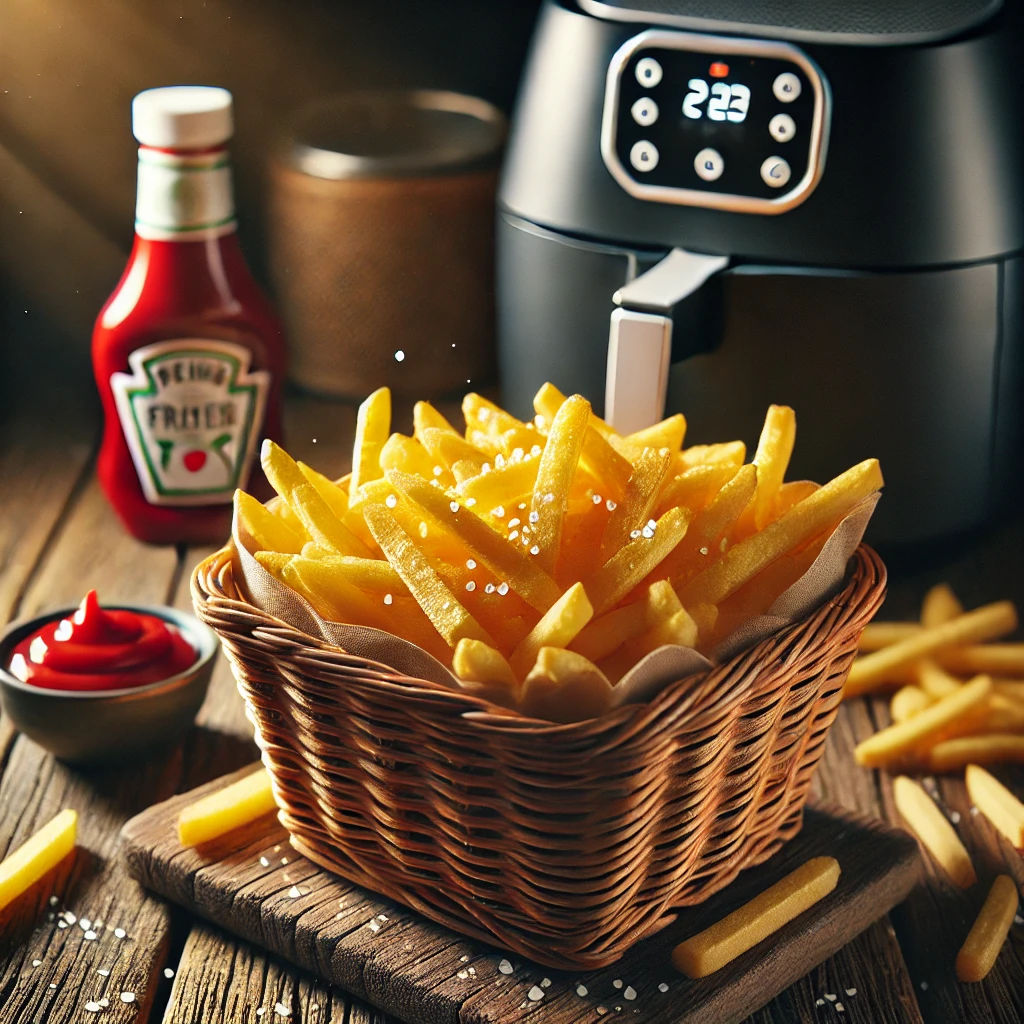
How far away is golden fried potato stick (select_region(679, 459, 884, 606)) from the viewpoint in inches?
31.2

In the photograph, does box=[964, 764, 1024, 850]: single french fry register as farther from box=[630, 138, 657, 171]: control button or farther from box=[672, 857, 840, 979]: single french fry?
box=[630, 138, 657, 171]: control button

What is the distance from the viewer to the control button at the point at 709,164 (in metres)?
1.25

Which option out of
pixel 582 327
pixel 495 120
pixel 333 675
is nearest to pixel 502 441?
pixel 333 675

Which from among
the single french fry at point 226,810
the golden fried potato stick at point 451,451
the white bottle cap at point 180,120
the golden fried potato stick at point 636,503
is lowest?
the single french fry at point 226,810

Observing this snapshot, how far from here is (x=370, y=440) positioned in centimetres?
92

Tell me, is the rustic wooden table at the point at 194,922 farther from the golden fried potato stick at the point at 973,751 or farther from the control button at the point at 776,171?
the control button at the point at 776,171

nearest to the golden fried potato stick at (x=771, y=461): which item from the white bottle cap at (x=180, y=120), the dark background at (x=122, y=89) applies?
the white bottle cap at (x=180, y=120)

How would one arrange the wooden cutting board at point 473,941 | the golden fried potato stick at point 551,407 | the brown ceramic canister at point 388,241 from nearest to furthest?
1. the wooden cutting board at point 473,941
2. the golden fried potato stick at point 551,407
3. the brown ceramic canister at point 388,241

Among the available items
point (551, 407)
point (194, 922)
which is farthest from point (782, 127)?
point (194, 922)

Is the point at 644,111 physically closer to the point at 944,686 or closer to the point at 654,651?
the point at 944,686

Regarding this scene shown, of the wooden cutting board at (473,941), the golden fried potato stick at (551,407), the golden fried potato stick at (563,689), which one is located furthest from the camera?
the golden fried potato stick at (551,407)

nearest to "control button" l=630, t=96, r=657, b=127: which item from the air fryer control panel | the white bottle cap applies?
the air fryer control panel

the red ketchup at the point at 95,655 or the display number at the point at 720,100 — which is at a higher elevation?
the display number at the point at 720,100

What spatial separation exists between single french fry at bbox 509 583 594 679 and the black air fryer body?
0.53 m
